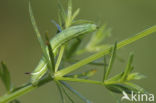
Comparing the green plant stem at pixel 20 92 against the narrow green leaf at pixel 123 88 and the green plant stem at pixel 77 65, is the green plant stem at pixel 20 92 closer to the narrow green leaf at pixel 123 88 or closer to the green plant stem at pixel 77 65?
the green plant stem at pixel 77 65

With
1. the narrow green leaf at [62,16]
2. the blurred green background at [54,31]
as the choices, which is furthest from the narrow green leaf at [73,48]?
the blurred green background at [54,31]

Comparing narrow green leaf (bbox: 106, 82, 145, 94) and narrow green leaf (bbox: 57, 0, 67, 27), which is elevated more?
narrow green leaf (bbox: 57, 0, 67, 27)

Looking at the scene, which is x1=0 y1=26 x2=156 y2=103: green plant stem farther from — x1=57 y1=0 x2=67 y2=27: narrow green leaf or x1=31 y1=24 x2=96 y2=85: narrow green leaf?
x1=57 y1=0 x2=67 y2=27: narrow green leaf

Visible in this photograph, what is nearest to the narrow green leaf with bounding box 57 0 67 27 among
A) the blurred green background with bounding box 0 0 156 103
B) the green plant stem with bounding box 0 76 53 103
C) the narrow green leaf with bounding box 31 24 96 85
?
the narrow green leaf with bounding box 31 24 96 85

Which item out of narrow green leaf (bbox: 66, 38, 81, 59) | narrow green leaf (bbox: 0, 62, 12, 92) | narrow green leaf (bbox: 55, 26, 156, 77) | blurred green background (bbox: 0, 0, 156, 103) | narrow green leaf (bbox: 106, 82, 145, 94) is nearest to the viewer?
narrow green leaf (bbox: 55, 26, 156, 77)

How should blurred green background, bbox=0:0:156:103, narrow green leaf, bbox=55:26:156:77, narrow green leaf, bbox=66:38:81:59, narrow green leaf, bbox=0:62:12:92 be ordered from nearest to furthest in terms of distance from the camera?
narrow green leaf, bbox=55:26:156:77 → narrow green leaf, bbox=0:62:12:92 → narrow green leaf, bbox=66:38:81:59 → blurred green background, bbox=0:0:156:103

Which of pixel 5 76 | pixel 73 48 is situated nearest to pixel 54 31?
pixel 73 48

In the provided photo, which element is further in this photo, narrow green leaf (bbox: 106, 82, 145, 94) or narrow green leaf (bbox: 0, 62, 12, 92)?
narrow green leaf (bbox: 0, 62, 12, 92)

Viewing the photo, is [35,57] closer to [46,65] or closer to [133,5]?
[133,5]

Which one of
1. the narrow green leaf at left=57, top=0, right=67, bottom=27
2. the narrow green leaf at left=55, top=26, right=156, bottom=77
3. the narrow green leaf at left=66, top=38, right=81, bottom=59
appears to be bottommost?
the narrow green leaf at left=66, top=38, right=81, bottom=59
